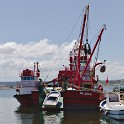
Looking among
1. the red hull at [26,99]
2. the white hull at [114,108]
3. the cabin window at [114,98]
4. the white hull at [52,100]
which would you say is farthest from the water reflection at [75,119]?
the red hull at [26,99]

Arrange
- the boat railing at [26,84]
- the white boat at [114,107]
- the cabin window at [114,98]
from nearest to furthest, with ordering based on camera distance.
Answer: the white boat at [114,107] < the cabin window at [114,98] < the boat railing at [26,84]

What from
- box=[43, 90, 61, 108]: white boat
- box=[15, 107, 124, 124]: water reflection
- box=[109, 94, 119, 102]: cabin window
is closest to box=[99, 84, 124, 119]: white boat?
box=[109, 94, 119, 102]: cabin window

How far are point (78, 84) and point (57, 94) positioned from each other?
4.01 m

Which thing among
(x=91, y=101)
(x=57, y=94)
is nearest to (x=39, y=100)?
(x=57, y=94)

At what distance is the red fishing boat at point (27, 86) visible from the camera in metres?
53.3

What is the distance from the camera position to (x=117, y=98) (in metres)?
37.7

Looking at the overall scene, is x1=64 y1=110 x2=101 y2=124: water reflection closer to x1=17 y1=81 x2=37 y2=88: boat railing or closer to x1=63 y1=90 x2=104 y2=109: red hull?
x1=63 y1=90 x2=104 y2=109: red hull

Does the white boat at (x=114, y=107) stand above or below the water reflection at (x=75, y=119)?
above

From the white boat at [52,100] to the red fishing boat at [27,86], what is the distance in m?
7.12

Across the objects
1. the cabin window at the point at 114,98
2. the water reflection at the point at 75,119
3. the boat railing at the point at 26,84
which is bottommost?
the water reflection at the point at 75,119

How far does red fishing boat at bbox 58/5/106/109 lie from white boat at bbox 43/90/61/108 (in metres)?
1.23

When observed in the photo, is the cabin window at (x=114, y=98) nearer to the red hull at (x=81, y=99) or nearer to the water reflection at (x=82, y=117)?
the water reflection at (x=82, y=117)

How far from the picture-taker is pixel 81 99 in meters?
44.4

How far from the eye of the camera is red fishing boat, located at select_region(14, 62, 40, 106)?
175 feet
